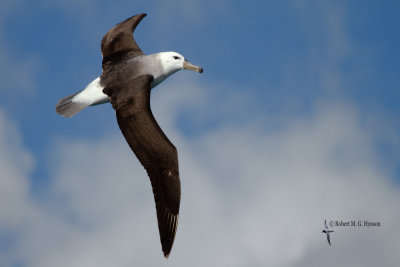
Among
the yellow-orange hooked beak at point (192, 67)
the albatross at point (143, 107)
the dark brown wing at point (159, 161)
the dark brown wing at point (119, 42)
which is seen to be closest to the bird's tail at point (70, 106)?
the albatross at point (143, 107)

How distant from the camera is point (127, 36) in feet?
62.6

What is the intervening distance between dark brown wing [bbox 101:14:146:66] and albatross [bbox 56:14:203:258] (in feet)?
0.10

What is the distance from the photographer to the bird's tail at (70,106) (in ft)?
57.2

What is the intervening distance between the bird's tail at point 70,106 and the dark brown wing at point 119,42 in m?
1.37

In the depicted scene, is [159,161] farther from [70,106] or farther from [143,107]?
[70,106]

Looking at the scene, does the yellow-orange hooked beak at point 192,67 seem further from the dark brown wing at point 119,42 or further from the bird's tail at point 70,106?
the bird's tail at point 70,106

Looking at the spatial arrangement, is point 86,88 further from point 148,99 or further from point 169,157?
point 169,157

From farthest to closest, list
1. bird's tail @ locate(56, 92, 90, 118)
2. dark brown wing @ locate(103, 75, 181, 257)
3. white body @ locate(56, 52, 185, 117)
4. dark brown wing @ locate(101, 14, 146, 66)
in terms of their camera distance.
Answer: dark brown wing @ locate(101, 14, 146, 66) < bird's tail @ locate(56, 92, 90, 118) < white body @ locate(56, 52, 185, 117) < dark brown wing @ locate(103, 75, 181, 257)

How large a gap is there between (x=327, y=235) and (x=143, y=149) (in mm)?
11808

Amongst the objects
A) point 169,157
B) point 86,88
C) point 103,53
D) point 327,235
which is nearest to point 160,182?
point 169,157

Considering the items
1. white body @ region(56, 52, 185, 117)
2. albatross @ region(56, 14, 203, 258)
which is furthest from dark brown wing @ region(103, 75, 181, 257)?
white body @ region(56, 52, 185, 117)

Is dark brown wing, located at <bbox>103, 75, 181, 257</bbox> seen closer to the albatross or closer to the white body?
the albatross

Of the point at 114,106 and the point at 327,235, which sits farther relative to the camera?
the point at 327,235

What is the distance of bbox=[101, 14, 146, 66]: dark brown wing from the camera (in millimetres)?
18516
